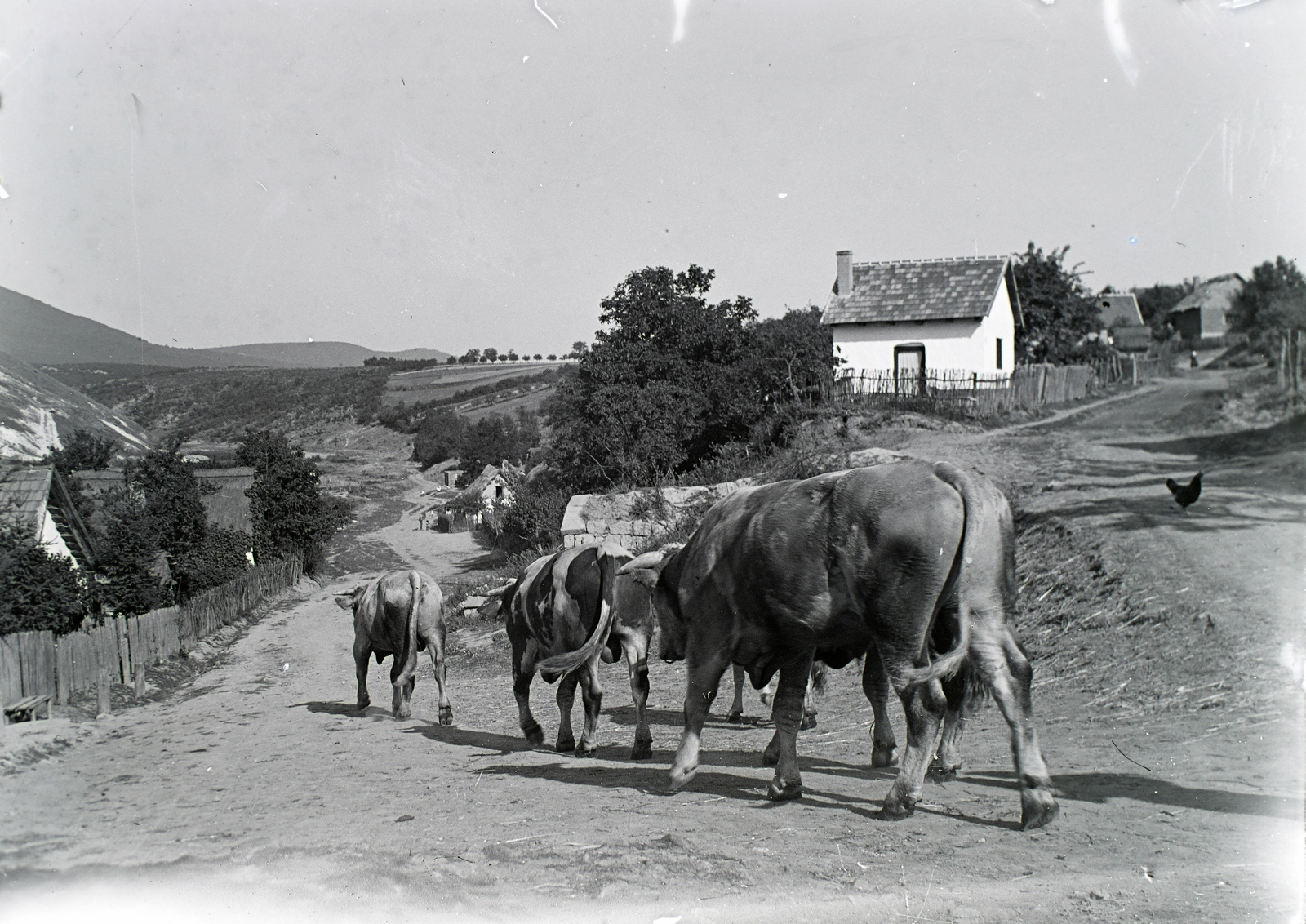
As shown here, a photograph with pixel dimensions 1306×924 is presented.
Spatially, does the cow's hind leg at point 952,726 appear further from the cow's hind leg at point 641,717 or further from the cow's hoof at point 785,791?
the cow's hind leg at point 641,717

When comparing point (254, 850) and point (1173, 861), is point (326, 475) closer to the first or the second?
point (254, 850)

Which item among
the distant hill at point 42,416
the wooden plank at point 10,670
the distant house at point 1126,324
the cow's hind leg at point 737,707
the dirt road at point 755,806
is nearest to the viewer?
the dirt road at point 755,806

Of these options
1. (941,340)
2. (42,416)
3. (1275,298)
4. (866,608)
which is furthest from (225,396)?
(866,608)

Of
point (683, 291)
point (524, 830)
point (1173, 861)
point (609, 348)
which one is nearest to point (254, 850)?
point (524, 830)

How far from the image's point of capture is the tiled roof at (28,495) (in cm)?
1814

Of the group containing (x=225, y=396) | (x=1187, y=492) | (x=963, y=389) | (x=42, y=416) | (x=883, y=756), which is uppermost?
(x=225, y=396)

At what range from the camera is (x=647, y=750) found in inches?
341

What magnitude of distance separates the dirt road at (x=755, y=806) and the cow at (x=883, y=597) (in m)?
0.50

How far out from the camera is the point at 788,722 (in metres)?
6.86

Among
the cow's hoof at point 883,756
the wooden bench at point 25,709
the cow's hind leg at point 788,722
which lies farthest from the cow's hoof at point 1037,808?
the wooden bench at point 25,709

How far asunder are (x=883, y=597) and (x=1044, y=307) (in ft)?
122

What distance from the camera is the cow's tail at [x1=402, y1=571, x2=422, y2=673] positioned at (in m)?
12.3

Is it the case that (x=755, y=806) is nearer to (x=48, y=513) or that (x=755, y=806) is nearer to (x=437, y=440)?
(x=48, y=513)

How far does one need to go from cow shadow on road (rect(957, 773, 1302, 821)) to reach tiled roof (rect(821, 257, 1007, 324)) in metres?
29.1
